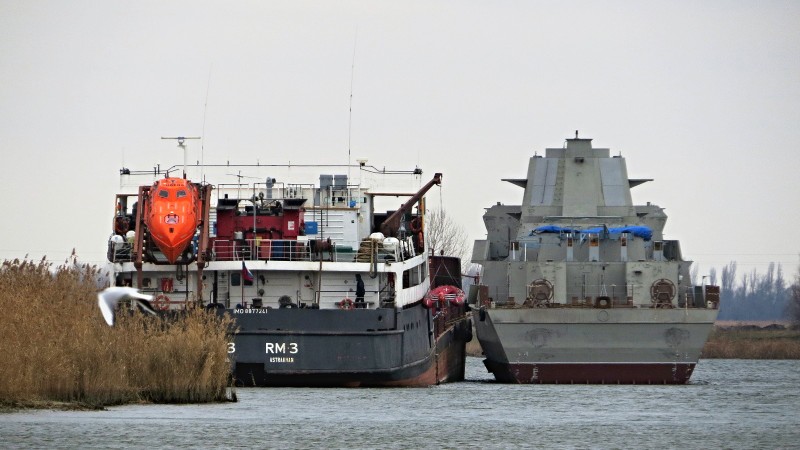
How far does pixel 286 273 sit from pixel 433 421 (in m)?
11.8

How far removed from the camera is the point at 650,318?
57719 mm

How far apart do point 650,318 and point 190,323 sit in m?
20.9

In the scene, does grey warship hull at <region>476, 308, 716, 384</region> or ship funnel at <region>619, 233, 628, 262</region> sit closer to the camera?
grey warship hull at <region>476, 308, 716, 384</region>

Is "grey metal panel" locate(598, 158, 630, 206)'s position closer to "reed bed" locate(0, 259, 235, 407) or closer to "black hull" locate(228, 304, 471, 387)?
"black hull" locate(228, 304, 471, 387)

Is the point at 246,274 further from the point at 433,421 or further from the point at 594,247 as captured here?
the point at 594,247

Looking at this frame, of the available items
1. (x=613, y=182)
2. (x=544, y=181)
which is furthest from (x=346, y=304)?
(x=613, y=182)

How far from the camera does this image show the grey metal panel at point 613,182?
64625mm

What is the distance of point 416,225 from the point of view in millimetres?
61875

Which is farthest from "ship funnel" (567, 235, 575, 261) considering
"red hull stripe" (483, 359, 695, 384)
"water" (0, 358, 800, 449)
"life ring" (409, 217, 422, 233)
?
"water" (0, 358, 800, 449)

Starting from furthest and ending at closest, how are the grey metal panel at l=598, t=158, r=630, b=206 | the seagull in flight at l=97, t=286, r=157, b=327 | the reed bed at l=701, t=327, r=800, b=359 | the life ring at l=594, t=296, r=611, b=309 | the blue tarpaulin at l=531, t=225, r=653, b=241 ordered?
the reed bed at l=701, t=327, r=800, b=359, the grey metal panel at l=598, t=158, r=630, b=206, the blue tarpaulin at l=531, t=225, r=653, b=241, the life ring at l=594, t=296, r=611, b=309, the seagull in flight at l=97, t=286, r=157, b=327

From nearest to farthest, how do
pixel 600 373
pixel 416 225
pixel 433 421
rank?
pixel 433 421 → pixel 600 373 → pixel 416 225

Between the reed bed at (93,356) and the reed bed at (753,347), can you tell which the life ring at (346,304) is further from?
the reed bed at (753,347)

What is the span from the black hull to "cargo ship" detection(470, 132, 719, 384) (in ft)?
26.6

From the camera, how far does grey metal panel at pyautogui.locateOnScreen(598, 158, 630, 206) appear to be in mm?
64625
